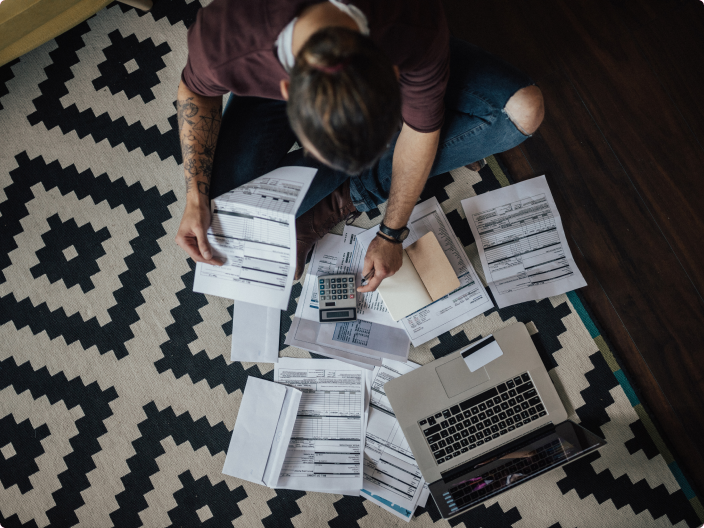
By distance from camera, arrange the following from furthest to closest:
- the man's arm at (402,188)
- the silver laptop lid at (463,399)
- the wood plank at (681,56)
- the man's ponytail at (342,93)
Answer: the wood plank at (681,56) < the silver laptop lid at (463,399) < the man's arm at (402,188) < the man's ponytail at (342,93)

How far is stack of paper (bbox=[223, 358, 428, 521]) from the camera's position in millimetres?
1208

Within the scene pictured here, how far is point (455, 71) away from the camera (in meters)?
1.02

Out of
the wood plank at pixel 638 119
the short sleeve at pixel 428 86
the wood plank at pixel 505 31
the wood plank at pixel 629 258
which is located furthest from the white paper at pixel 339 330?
the wood plank at pixel 638 119

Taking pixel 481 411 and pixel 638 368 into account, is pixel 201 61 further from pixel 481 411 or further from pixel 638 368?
pixel 638 368

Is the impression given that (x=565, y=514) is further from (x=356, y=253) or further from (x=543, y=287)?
(x=356, y=253)

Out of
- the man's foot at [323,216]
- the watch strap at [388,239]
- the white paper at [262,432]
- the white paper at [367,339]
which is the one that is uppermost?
the man's foot at [323,216]

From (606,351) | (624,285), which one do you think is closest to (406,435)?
(606,351)

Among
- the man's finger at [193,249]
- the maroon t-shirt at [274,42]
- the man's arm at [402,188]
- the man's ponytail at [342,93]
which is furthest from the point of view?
the man's finger at [193,249]

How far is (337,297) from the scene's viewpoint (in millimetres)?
1192

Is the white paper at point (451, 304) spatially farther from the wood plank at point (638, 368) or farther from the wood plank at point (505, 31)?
the wood plank at point (505, 31)

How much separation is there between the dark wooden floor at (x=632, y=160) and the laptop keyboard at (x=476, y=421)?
0.33m

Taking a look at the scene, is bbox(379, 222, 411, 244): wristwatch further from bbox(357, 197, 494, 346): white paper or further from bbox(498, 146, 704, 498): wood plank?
bbox(498, 146, 704, 498): wood plank

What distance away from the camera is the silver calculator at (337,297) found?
3.90 feet

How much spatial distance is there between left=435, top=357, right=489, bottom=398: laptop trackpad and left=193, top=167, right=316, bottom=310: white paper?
0.46m
